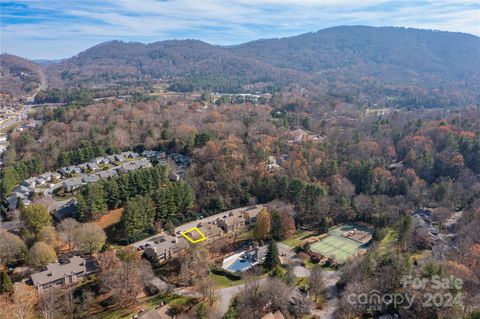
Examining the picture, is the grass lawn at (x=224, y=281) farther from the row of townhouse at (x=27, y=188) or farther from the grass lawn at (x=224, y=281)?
the row of townhouse at (x=27, y=188)

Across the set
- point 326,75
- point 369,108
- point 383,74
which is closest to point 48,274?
point 369,108

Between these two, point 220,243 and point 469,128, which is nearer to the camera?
point 220,243

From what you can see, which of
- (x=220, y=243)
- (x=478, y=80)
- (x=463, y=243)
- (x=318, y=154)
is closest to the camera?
(x=463, y=243)

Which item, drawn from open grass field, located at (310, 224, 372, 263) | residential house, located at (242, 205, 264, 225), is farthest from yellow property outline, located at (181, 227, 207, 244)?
open grass field, located at (310, 224, 372, 263)

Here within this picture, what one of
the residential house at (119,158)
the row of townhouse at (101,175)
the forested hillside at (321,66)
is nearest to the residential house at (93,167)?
the row of townhouse at (101,175)

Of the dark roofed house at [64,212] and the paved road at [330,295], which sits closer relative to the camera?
the paved road at [330,295]

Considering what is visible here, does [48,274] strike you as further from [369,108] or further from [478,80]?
[478,80]

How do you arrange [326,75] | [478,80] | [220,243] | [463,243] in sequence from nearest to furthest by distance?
[463,243] → [220,243] → [478,80] → [326,75]
